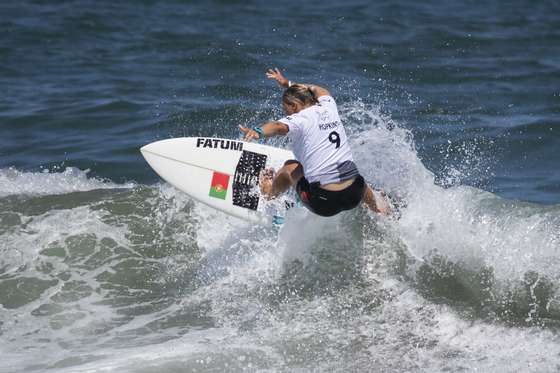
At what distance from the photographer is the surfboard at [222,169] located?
8336 millimetres

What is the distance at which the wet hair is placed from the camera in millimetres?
7117

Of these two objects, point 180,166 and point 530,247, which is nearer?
point 530,247

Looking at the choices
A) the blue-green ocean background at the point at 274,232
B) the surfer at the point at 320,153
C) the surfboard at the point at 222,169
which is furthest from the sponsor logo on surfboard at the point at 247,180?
the surfer at the point at 320,153

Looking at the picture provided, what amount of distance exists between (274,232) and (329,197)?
1344 millimetres

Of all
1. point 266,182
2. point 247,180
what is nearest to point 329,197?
point 266,182

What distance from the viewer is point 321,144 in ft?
23.0

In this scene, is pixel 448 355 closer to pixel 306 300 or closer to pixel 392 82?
pixel 306 300

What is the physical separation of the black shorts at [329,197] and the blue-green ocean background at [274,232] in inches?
27.8

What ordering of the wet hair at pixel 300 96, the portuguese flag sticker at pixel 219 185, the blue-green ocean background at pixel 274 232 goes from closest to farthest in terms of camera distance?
the blue-green ocean background at pixel 274 232
the wet hair at pixel 300 96
the portuguese flag sticker at pixel 219 185

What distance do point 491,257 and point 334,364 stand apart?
6.57 feet

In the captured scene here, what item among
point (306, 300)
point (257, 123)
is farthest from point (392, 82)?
point (306, 300)

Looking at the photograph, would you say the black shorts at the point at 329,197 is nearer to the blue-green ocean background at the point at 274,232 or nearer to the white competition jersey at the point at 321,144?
the white competition jersey at the point at 321,144

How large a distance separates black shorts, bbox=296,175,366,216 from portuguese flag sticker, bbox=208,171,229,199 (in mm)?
1323

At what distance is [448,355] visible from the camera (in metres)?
6.14
